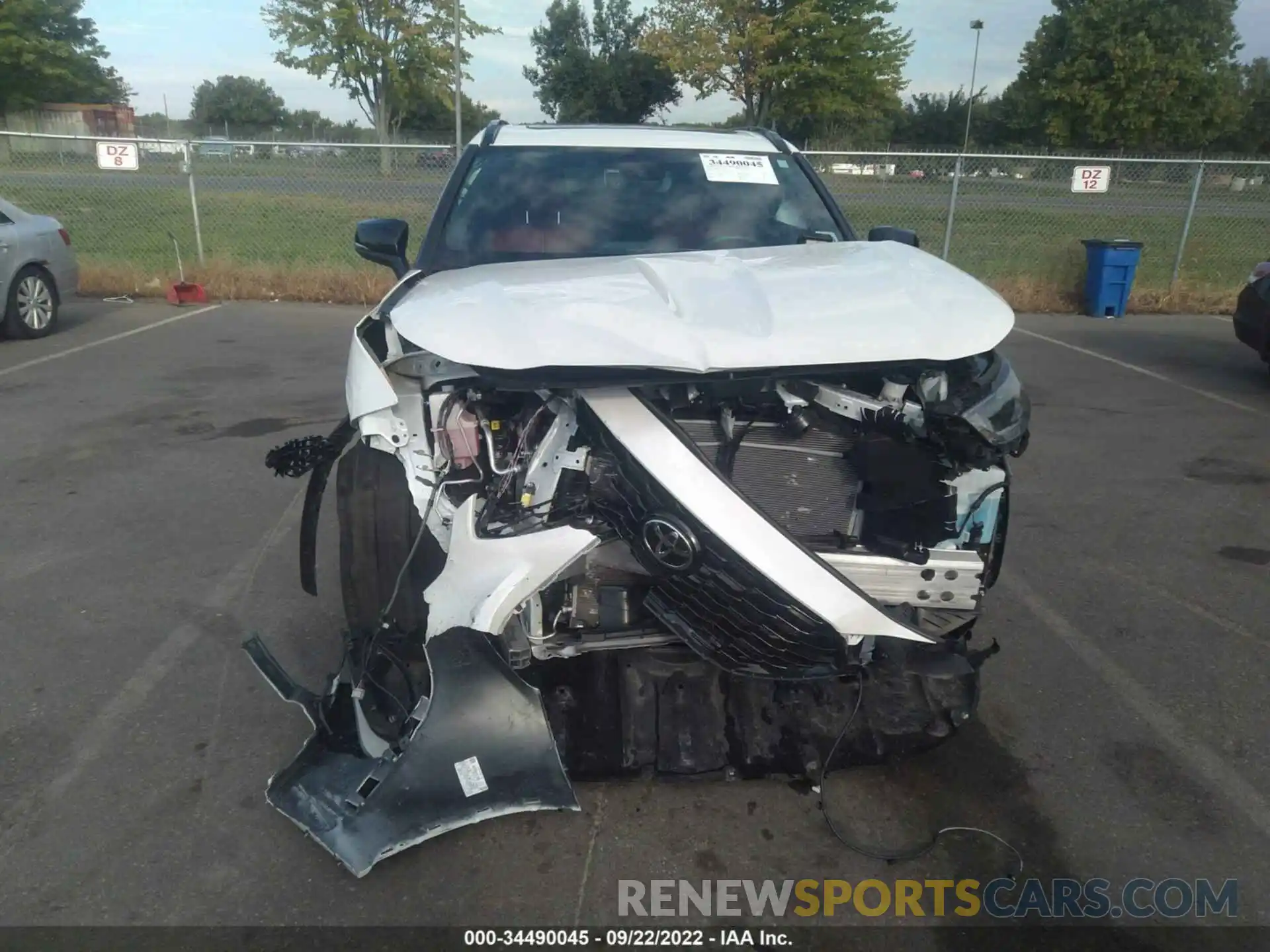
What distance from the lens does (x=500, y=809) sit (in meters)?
2.55

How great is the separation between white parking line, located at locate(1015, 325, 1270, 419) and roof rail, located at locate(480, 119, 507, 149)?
20.9ft

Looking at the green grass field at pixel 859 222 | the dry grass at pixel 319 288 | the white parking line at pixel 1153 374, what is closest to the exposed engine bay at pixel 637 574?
the white parking line at pixel 1153 374

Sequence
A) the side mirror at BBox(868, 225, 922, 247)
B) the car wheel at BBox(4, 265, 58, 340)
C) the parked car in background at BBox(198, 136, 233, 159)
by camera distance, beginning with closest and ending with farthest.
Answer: the side mirror at BBox(868, 225, 922, 247) < the car wheel at BBox(4, 265, 58, 340) < the parked car in background at BBox(198, 136, 233, 159)

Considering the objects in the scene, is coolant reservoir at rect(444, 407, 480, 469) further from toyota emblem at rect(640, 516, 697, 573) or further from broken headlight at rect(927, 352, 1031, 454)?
broken headlight at rect(927, 352, 1031, 454)

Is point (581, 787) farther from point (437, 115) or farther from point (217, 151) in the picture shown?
point (437, 115)

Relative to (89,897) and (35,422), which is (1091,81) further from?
(89,897)

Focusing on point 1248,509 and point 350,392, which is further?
point 1248,509

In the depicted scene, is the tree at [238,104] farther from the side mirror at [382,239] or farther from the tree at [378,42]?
the side mirror at [382,239]

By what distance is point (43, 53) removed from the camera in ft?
123

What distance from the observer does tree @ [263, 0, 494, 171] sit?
3072 cm

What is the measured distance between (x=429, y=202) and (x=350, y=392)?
1219 cm

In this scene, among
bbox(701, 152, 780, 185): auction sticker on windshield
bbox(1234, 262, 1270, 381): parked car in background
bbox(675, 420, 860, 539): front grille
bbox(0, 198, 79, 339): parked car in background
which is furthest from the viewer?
bbox(0, 198, 79, 339): parked car in background

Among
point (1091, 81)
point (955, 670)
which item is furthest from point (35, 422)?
point (1091, 81)

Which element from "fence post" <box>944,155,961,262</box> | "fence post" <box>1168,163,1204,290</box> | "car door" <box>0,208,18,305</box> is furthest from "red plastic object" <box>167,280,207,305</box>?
"fence post" <box>1168,163,1204,290</box>
